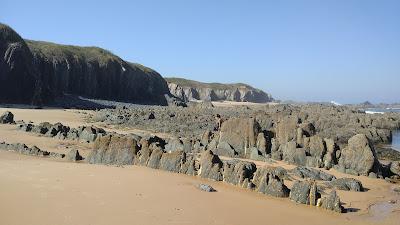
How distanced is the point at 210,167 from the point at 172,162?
1284 mm

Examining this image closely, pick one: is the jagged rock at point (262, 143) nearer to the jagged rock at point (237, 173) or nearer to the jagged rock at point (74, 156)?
the jagged rock at point (237, 173)

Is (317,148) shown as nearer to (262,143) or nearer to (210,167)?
(262,143)

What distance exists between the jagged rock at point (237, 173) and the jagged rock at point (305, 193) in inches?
56.9

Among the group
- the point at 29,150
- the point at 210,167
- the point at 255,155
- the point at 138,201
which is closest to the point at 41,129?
the point at 29,150

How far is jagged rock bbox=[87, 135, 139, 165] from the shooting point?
13844mm

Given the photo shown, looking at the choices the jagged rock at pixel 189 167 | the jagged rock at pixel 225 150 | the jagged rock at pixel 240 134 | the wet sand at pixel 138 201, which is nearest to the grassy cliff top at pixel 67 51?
the jagged rock at pixel 240 134

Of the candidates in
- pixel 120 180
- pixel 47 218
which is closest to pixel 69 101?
pixel 120 180

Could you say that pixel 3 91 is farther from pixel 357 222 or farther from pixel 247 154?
pixel 357 222

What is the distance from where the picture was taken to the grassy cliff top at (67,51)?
58444 mm

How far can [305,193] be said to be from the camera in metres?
10.8

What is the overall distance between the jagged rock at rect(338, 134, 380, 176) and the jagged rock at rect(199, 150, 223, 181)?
533 centimetres

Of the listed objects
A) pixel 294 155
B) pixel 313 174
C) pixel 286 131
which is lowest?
pixel 313 174

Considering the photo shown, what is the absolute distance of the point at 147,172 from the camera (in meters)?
12.5

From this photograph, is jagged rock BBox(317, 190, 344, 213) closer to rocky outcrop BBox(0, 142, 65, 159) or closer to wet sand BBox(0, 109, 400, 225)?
wet sand BBox(0, 109, 400, 225)
